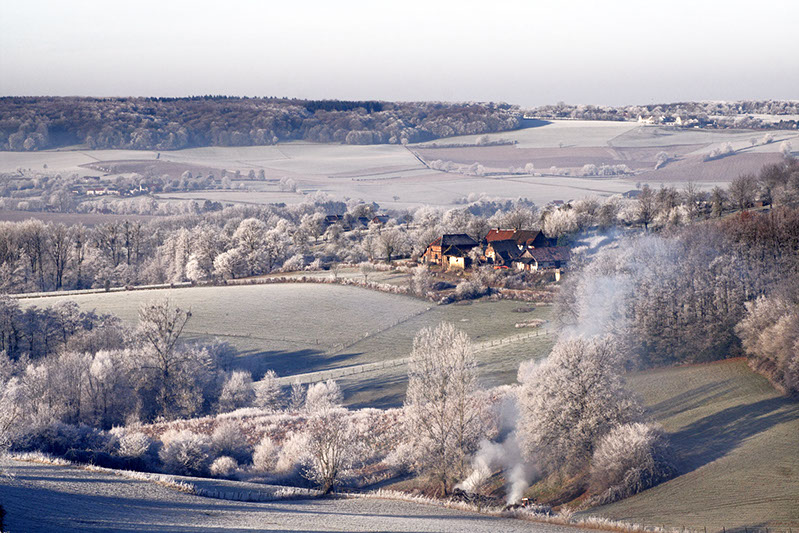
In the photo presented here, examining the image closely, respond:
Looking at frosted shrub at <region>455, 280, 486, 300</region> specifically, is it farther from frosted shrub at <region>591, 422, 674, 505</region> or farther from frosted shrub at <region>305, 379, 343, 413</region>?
frosted shrub at <region>591, 422, 674, 505</region>

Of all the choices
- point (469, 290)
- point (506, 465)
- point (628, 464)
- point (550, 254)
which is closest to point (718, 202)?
point (550, 254)

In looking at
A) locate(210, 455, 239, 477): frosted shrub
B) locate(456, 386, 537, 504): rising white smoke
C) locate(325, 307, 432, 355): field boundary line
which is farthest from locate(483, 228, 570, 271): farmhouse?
locate(210, 455, 239, 477): frosted shrub

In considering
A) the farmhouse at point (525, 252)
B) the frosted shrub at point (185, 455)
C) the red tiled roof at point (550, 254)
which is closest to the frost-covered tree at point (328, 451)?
the frosted shrub at point (185, 455)

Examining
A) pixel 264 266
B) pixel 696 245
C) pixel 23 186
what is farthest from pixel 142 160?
pixel 696 245

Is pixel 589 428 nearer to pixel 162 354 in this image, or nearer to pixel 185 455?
pixel 185 455

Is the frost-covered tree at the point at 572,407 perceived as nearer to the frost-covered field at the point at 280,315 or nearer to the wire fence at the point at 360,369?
the wire fence at the point at 360,369

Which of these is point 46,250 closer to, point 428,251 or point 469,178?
point 428,251

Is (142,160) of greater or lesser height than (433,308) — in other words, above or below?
above
